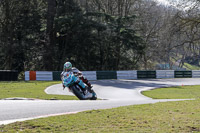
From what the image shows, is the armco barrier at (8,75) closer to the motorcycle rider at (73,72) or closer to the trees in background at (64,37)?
the trees in background at (64,37)

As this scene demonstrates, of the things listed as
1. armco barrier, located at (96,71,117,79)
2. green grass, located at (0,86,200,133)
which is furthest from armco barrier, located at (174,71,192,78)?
green grass, located at (0,86,200,133)

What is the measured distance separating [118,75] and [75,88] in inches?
708

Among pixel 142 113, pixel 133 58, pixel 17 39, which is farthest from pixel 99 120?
Answer: pixel 133 58

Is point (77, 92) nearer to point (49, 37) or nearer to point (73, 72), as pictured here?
point (73, 72)

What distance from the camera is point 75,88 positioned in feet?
47.8

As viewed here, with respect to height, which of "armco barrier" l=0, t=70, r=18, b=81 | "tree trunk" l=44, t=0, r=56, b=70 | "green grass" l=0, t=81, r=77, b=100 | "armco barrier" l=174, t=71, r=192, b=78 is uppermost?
"tree trunk" l=44, t=0, r=56, b=70

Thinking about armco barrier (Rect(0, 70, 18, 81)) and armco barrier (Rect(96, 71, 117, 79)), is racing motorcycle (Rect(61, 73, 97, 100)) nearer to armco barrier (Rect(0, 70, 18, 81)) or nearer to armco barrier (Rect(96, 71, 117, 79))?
armco barrier (Rect(0, 70, 18, 81))

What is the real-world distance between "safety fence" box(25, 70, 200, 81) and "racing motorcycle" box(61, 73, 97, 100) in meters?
15.5

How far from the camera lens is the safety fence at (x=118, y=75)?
30.5 meters

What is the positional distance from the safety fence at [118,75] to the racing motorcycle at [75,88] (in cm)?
1554

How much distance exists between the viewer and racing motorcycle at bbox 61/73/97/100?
14.3 metres

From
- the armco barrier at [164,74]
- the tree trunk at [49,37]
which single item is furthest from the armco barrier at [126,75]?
the tree trunk at [49,37]

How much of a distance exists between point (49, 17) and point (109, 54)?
8.51 meters

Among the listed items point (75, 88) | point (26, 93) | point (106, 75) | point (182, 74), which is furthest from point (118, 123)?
point (182, 74)
